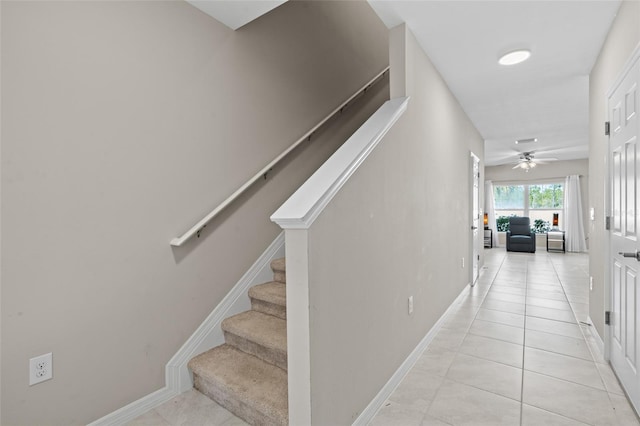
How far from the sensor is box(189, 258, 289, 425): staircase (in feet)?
5.19

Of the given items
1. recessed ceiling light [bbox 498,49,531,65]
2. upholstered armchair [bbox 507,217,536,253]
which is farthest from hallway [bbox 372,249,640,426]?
upholstered armchair [bbox 507,217,536,253]

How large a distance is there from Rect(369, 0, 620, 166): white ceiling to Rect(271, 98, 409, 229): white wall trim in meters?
0.84

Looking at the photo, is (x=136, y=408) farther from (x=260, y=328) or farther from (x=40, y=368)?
(x=260, y=328)

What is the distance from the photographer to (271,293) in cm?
221

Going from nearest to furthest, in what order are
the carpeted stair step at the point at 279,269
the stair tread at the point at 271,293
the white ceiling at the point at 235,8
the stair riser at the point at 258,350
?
the stair riser at the point at 258,350, the white ceiling at the point at 235,8, the stair tread at the point at 271,293, the carpeted stair step at the point at 279,269

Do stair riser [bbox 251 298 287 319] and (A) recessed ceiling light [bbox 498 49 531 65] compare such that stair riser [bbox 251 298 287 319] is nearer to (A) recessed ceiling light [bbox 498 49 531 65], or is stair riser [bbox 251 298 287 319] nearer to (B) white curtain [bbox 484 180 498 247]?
(A) recessed ceiling light [bbox 498 49 531 65]

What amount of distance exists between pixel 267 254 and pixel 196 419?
117 cm

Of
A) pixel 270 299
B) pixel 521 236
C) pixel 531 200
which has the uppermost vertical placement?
pixel 531 200

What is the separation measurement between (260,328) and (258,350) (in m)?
0.13

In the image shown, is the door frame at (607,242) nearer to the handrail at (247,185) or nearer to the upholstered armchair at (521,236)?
the handrail at (247,185)

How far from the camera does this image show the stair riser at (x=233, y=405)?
5.05 feet

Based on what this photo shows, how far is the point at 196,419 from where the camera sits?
65.6 inches

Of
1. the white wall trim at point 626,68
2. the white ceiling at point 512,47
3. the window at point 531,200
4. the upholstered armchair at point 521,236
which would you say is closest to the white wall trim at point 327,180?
the white ceiling at point 512,47

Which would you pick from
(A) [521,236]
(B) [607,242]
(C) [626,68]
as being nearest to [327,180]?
(C) [626,68]
